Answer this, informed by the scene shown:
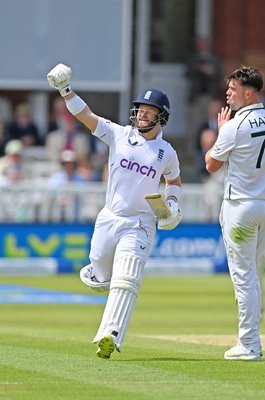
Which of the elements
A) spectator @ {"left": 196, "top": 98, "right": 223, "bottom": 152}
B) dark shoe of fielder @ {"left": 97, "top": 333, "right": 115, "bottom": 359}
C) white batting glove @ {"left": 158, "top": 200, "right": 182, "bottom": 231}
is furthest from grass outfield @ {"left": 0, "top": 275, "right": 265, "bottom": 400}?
spectator @ {"left": 196, "top": 98, "right": 223, "bottom": 152}

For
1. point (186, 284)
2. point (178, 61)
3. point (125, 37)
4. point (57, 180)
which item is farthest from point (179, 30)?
point (186, 284)

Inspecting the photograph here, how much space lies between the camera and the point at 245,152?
31.0 feet

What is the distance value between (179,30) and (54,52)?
3.66 metres

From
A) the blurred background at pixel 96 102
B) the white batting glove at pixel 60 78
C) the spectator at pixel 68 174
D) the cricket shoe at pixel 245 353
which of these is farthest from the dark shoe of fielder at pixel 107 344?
the spectator at pixel 68 174

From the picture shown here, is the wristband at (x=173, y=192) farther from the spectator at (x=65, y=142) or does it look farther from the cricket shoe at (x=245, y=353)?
the spectator at (x=65, y=142)

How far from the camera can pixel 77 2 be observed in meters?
25.3

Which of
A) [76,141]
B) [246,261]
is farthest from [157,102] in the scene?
[76,141]

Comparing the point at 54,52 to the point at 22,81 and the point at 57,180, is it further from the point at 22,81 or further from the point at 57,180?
the point at 57,180

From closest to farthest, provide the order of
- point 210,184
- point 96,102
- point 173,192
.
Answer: point 173,192
point 210,184
point 96,102

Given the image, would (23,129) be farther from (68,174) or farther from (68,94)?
(68,94)

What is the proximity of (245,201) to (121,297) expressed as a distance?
111cm

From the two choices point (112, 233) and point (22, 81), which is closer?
point (112, 233)

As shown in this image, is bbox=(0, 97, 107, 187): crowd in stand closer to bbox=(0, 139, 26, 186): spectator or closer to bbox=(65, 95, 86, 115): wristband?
bbox=(0, 139, 26, 186): spectator

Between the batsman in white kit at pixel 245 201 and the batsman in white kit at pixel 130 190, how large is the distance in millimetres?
427
